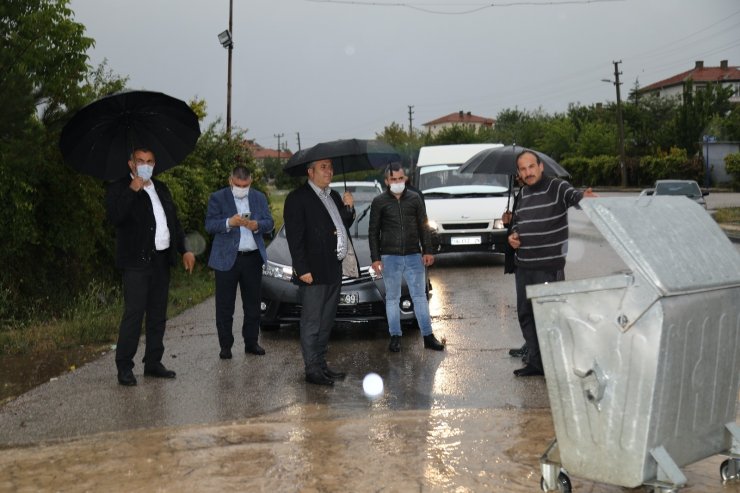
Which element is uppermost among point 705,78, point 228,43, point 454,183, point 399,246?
point 705,78

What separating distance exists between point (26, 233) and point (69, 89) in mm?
1672

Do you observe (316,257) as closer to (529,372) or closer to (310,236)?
(310,236)

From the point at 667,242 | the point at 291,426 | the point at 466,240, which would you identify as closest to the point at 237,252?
the point at 291,426

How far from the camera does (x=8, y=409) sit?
22.6ft

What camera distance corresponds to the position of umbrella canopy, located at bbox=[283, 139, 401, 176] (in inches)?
298

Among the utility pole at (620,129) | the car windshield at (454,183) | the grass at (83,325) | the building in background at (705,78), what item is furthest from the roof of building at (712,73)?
the grass at (83,325)

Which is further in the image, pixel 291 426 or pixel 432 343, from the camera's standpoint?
pixel 432 343

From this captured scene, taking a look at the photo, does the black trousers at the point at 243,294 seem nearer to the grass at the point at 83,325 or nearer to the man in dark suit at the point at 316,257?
the man in dark suit at the point at 316,257

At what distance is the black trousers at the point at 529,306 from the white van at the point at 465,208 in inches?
301

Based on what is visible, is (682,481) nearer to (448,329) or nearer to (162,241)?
(162,241)

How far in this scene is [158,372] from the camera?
7.91 m

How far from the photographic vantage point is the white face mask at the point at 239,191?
8.85 m

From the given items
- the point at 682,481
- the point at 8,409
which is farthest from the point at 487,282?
the point at 682,481

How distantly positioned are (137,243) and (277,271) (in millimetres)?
2358
